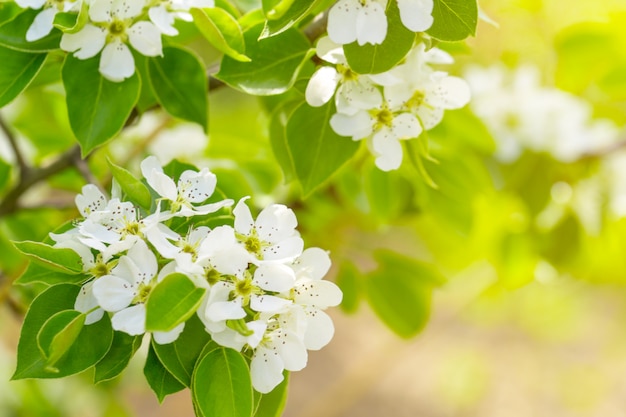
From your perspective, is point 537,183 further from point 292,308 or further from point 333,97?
point 292,308

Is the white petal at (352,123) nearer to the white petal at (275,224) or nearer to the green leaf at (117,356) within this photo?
the white petal at (275,224)

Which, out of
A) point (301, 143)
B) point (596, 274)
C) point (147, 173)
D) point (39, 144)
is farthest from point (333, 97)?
point (596, 274)

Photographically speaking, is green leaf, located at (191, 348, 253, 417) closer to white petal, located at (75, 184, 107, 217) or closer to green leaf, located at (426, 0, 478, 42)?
white petal, located at (75, 184, 107, 217)

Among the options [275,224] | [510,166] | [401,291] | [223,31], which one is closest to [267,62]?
[223,31]

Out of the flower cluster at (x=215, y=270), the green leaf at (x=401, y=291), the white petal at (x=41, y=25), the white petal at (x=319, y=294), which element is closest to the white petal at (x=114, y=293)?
the flower cluster at (x=215, y=270)

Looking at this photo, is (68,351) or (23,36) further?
(23,36)

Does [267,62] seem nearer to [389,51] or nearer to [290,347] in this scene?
[389,51]

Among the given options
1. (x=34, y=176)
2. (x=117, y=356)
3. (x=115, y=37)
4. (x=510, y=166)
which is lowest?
(x=510, y=166)
